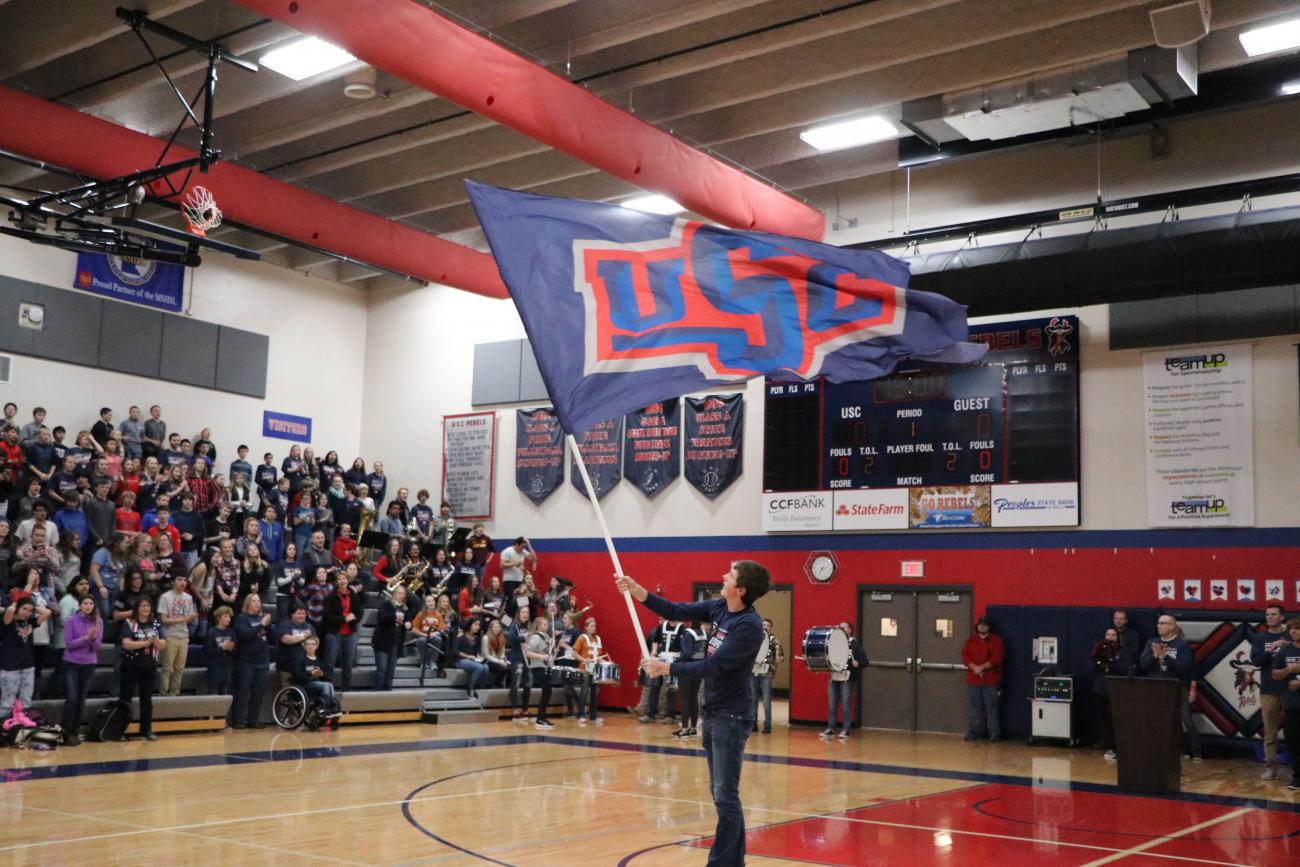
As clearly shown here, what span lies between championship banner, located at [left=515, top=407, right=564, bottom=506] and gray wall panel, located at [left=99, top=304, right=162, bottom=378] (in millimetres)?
7084

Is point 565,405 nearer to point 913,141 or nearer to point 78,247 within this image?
point 78,247

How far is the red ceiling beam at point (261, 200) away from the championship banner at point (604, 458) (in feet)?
10.9

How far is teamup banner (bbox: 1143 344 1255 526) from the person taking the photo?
17.6 m

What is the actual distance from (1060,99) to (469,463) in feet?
46.9

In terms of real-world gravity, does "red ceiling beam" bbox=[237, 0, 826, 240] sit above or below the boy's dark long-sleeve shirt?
above

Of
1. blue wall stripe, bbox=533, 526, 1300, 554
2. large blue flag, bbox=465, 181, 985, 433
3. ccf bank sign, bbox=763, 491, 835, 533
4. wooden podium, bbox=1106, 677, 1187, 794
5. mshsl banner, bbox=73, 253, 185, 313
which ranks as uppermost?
mshsl banner, bbox=73, 253, 185, 313

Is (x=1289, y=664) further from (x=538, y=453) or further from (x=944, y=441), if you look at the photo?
(x=538, y=453)

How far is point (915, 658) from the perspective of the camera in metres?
20.3

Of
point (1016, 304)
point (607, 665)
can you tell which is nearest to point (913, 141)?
point (1016, 304)

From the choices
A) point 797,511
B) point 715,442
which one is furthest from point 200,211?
point 797,511

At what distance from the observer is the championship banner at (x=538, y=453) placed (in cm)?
2469

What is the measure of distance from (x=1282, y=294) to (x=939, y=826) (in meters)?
11.1

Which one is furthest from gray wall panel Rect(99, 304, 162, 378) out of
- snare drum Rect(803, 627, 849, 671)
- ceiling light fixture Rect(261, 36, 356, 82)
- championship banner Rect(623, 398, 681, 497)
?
snare drum Rect(803, 627, 849, 671)

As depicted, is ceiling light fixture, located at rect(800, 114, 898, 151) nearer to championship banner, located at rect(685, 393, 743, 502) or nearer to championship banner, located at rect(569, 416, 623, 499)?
championship banner, located at rect(685, 393, 743, 502)
